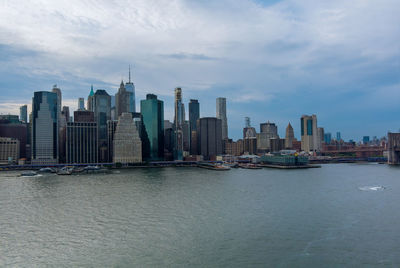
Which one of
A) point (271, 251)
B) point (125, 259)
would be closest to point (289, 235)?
point (271, 251)

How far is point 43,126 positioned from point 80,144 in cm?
2370

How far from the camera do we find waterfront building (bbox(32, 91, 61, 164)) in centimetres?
18600

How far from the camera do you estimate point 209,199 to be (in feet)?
179

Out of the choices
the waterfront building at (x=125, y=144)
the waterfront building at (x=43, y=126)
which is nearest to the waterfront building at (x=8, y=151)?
the waterfront building at (x=43, y=126)

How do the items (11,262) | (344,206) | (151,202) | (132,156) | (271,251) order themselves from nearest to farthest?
(11,262)
(271,251)
(344,206)
(151,202)
(132,156)

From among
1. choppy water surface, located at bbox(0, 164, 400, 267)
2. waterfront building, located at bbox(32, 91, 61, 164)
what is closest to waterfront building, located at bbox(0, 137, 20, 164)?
waterfront building, located at bbox(32, 91, 61, 164)

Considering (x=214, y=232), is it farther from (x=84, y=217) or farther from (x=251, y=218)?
(x=84, y=217)

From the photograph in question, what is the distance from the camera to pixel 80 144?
195m

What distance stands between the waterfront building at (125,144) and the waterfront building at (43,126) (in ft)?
123

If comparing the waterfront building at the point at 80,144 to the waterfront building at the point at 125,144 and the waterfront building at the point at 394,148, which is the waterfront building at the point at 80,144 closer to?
the waterfront building at the point at 125,144

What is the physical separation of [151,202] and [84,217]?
42.4ft

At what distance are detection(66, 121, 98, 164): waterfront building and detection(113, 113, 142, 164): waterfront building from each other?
1579 centimetres

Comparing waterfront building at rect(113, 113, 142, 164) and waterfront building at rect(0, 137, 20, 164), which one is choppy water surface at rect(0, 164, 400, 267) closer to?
waterfront building at rect(113, 113, 142, 164)

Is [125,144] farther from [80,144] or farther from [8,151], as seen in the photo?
A: [8,151]
